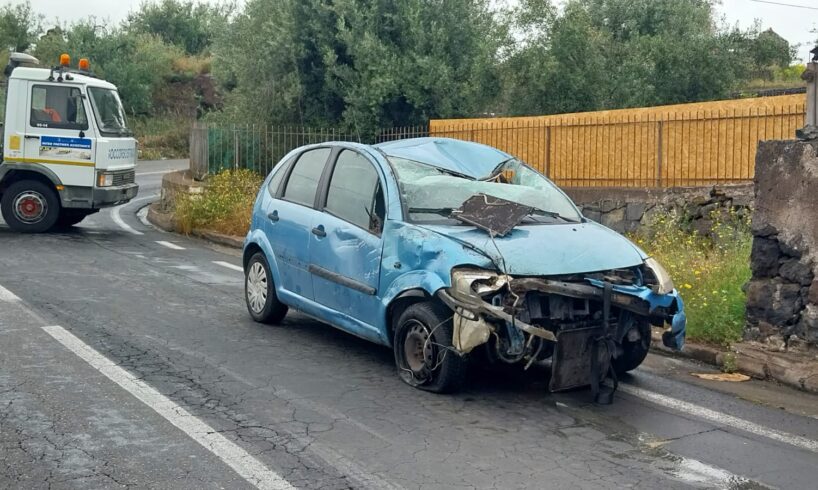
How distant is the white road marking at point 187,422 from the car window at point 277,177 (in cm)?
213

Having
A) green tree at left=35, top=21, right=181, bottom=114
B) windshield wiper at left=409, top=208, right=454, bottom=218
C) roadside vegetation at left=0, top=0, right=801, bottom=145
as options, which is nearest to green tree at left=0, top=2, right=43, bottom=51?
green tree at left=35, top=21, right=181, bottom=114

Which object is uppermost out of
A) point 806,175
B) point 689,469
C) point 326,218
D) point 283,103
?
point 283,103

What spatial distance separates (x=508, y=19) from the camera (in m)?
20.5

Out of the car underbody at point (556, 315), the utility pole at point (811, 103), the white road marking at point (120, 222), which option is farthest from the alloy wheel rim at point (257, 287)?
the white road marking at point (120, 222)

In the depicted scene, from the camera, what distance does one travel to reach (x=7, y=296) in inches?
373

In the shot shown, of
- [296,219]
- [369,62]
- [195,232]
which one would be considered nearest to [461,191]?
[296,219]

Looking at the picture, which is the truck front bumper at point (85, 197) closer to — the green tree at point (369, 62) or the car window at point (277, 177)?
the green tree at point (369, 62)

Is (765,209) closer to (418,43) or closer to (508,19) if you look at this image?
(418,43)

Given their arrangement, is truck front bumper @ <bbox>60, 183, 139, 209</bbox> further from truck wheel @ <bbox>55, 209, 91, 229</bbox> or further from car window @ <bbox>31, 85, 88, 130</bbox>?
car window @ <bbox>31, 85, 88, 130</bbox>

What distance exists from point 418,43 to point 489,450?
14.9 meters

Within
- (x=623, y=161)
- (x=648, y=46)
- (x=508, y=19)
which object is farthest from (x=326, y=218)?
(x=648, y=46)

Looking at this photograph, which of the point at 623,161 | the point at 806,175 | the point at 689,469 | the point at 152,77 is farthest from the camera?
the point at 152,77

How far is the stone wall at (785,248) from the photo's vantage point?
7406 millimetres

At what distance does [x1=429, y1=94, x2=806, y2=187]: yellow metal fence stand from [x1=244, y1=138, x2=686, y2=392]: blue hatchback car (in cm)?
537
